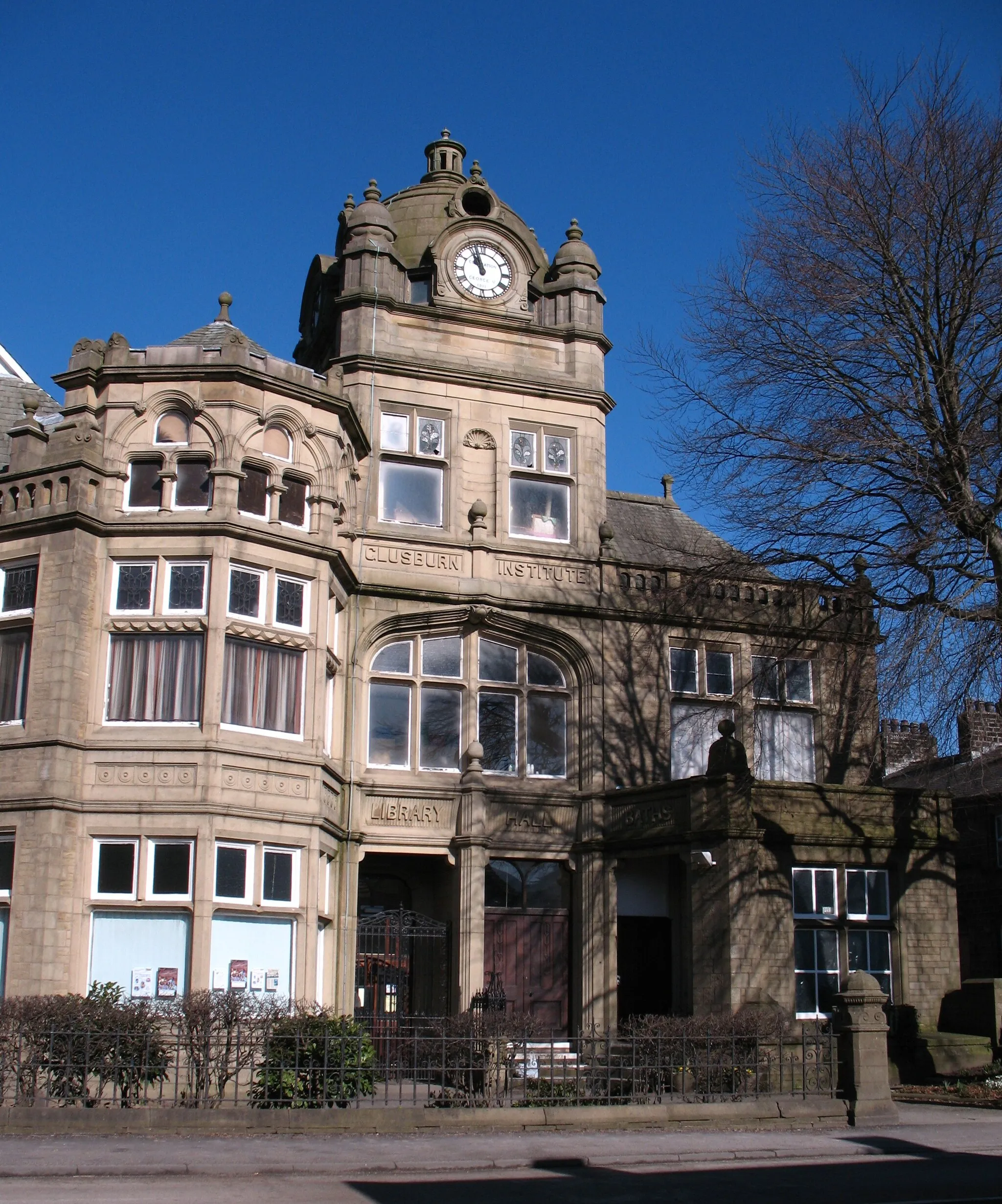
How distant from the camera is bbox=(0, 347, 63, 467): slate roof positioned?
22.2 metres

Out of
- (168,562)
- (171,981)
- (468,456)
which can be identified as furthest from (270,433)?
(171,981)

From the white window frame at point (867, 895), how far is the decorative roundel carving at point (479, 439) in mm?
9686

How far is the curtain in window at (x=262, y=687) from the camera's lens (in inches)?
753

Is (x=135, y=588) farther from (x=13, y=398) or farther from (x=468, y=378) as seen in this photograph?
(x=468, y=378)

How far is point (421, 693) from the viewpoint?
2275 cm

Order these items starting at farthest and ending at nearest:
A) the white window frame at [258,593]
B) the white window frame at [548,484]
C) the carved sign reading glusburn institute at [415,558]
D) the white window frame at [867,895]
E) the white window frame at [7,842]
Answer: the white window frame at [548,484] < the carved sign reading glusburn institute at [415,558] < the white window frame at [867,895] < the white window frame at [258,593] < the white window frame at [7,842]

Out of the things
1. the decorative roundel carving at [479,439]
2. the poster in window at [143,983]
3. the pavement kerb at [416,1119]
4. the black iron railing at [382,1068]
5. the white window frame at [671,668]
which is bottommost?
the pavement kerb at [416,1119]

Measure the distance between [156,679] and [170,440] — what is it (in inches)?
147

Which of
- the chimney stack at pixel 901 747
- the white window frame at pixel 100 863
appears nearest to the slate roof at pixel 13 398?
the white window frame at pixel 100 863

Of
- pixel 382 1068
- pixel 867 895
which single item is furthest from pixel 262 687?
pixel 867 895

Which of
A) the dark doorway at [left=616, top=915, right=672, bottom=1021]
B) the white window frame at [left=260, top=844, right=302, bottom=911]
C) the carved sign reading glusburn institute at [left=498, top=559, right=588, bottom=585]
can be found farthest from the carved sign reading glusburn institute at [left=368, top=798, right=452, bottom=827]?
the carved sign reading glusburn institute at [left=498, top=559, right=588, bottom=585]

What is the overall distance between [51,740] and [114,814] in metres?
1.34

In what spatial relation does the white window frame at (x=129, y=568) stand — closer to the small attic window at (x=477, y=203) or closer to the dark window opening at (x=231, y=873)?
the dark window opening at (x=231, y=873)

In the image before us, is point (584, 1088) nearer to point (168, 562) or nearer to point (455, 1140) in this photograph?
point (455, 1140)
